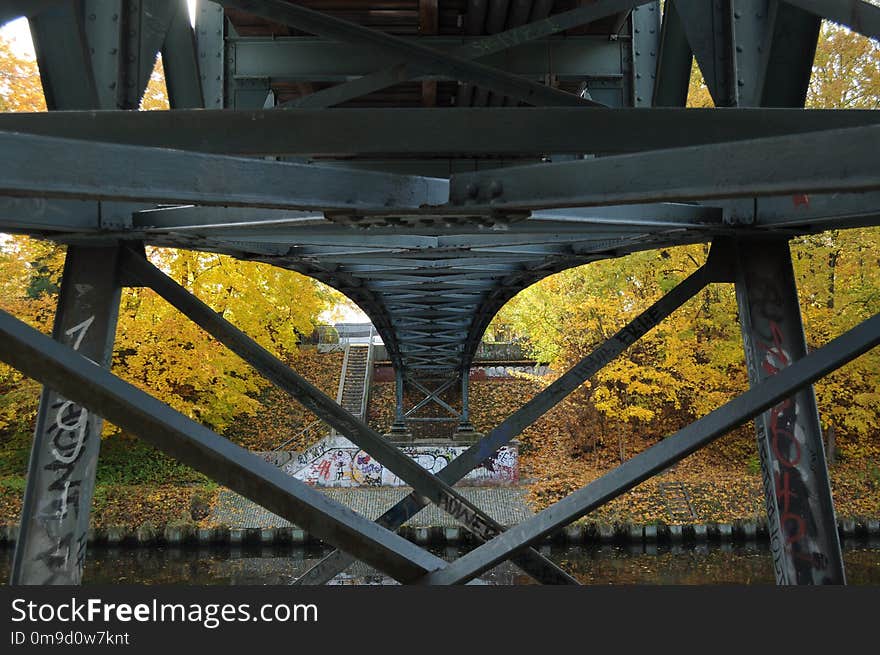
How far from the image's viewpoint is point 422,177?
2.82 metres

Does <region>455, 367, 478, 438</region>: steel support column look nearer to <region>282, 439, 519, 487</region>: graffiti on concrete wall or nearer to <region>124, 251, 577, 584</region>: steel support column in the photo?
<region>282, 439, 519, 487</region>: graffiti on concrete wall

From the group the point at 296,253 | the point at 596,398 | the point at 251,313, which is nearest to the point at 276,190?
the point at 296,253

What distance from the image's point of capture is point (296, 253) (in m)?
8.56

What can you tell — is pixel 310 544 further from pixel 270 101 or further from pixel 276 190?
pixel 276 190

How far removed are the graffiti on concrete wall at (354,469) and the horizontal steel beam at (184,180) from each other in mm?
20384

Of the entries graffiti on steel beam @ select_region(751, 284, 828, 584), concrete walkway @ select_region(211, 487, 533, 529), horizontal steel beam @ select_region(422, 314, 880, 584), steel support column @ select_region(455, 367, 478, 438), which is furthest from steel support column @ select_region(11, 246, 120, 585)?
steel support column @ select_region(455, 367, 478, 438)

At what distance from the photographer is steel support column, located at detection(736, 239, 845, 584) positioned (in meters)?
4.02

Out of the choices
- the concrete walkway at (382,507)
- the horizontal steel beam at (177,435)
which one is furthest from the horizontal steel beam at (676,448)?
the concrete walkway at (382,507)

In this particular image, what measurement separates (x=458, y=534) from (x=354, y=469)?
4918 millimetres

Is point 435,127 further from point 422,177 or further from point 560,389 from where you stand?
point 560,389

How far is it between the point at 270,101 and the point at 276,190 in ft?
13.3

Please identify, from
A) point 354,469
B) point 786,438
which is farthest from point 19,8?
point 354,469

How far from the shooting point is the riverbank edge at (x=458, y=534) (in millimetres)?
19281

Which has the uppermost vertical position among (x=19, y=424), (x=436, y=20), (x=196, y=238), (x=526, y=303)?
(x=526, y=303)
